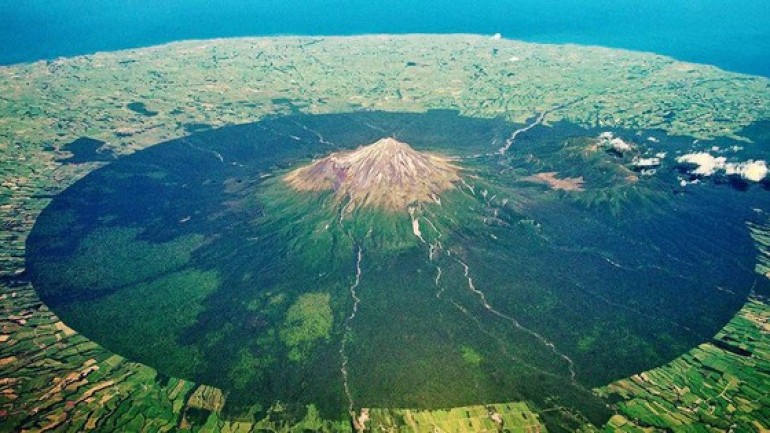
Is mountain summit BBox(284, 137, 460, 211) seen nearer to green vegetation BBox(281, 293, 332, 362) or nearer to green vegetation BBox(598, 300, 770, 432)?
green vegetation BBox(281, 293, 332, 362)

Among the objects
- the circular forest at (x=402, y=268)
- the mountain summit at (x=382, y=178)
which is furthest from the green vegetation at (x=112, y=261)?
the mountain summit at (x=382, y=178)

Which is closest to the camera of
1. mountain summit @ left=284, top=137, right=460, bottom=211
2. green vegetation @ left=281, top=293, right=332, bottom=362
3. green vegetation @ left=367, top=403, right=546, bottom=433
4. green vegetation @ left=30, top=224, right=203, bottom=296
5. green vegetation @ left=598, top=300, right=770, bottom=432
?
green vegetation @ left=367, top=403, right=546, bottom=433

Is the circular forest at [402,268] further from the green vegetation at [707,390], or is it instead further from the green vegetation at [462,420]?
the green vegetation at [707,390]

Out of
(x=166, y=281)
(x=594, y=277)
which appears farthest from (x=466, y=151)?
(x=166, y=281)

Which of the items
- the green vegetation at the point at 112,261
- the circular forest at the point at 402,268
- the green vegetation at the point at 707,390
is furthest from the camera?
the green vegetation at the point at 112,261

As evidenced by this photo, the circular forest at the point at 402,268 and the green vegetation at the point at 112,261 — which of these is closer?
the circular forest at the point at 402,268

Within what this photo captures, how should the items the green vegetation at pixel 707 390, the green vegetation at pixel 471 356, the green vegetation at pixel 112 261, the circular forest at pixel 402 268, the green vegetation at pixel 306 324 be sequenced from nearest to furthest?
the green vegetation at pixel 707 390, the circular forest at pixel 402 268, the green vegetation at pixel 471 356, the green vegetation at pixel 306 324, the green vegetation at pixel 112 261

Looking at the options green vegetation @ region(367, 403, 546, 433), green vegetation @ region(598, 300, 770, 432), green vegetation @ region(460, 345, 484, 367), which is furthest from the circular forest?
A: green vegetation @ region(598, 300, 770, 432)
